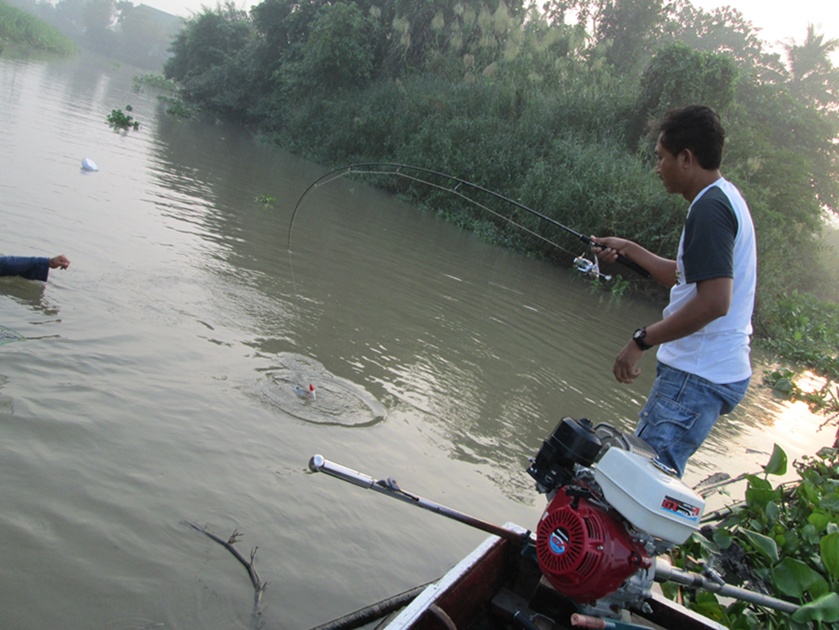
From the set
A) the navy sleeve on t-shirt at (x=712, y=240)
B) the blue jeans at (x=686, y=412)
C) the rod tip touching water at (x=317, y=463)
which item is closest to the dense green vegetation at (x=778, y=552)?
the blue jeans at (x=686, y=412)

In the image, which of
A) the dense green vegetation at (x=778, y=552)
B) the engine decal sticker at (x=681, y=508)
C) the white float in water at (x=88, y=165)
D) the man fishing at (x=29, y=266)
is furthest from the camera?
the white float in water at (x=88, y=165)

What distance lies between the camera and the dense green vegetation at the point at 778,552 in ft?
9.41

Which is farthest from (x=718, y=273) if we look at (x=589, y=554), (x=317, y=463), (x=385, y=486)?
(x=317, y=463)

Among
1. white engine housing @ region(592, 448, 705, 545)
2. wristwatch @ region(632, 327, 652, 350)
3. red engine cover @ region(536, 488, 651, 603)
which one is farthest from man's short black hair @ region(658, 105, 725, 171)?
red engine cover @ region(536, 488, 651, 603)

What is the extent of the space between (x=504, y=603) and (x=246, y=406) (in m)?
2.37

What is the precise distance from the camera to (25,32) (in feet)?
148

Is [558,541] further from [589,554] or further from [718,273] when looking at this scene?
[718,273]

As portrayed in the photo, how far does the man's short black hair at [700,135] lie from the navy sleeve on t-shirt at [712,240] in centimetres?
21

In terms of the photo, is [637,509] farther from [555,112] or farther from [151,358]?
[555,112]

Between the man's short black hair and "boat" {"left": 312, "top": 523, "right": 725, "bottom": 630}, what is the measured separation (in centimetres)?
167

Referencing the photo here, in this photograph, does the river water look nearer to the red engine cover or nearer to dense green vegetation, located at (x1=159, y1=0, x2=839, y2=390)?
the red engine cover

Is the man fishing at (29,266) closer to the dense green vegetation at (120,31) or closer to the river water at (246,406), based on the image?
the river water at (246,406)

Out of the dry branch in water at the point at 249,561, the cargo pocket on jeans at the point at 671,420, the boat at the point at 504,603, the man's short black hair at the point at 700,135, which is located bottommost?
the dry branch in water at the point at 249,561

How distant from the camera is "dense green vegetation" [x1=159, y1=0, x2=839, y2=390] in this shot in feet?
53.4
